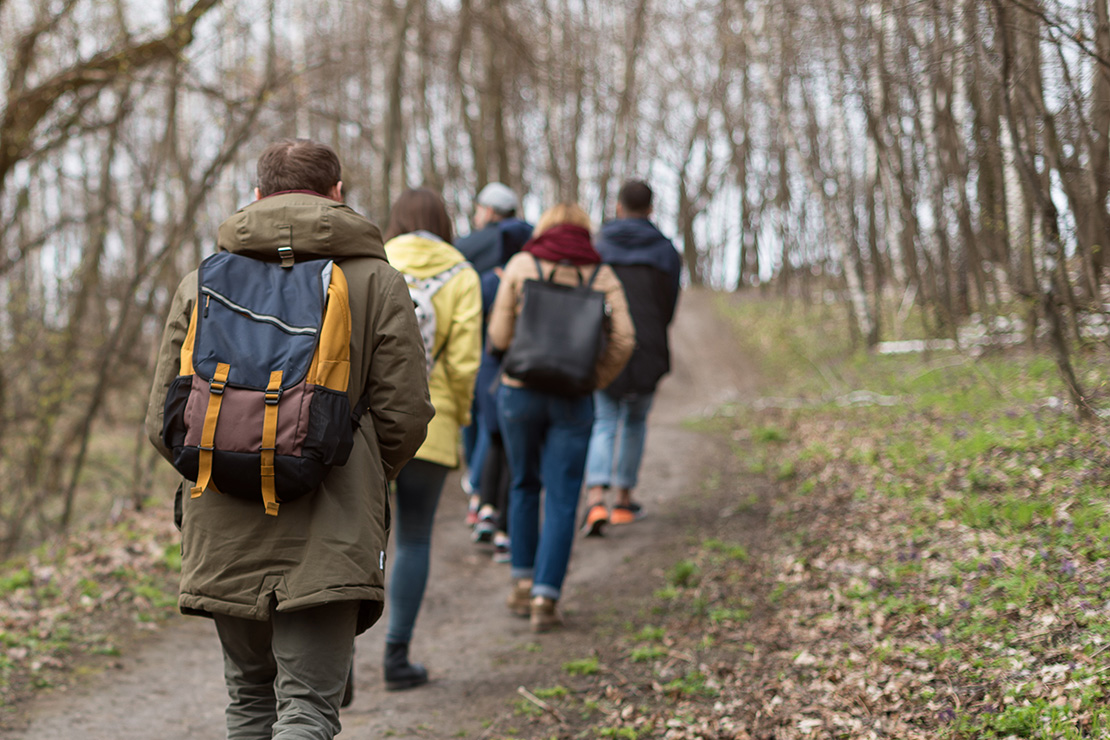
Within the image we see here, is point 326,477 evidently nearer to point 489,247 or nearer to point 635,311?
point 489,247

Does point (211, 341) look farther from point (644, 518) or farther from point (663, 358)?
point (644, 518)

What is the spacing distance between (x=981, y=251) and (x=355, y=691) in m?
6.67

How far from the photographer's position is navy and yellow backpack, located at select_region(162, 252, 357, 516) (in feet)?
7.45

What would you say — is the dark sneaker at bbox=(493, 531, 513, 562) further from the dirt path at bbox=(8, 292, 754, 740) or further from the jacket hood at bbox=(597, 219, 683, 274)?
the jacket hood at bbox=(597, 219, 683, 274)

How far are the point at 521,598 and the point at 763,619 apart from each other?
136 cm

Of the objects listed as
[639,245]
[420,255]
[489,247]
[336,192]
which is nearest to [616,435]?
[639,245]

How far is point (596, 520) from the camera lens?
6215 mm

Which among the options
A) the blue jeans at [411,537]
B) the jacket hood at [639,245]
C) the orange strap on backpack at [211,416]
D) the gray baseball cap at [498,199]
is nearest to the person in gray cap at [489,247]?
the gray baseball cap at [498,199]

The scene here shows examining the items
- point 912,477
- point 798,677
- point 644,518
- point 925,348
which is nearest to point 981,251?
point 925,348

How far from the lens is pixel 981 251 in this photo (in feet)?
26.5

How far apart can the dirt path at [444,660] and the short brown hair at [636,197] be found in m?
2.31

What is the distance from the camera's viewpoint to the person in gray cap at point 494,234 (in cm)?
601

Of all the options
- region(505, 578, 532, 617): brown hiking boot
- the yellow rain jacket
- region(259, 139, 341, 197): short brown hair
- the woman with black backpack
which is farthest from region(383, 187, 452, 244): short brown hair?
region(505, 578, 532, 617): brown hiking boot

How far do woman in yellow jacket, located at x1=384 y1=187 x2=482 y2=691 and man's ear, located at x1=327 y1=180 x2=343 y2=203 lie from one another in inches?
42.4
